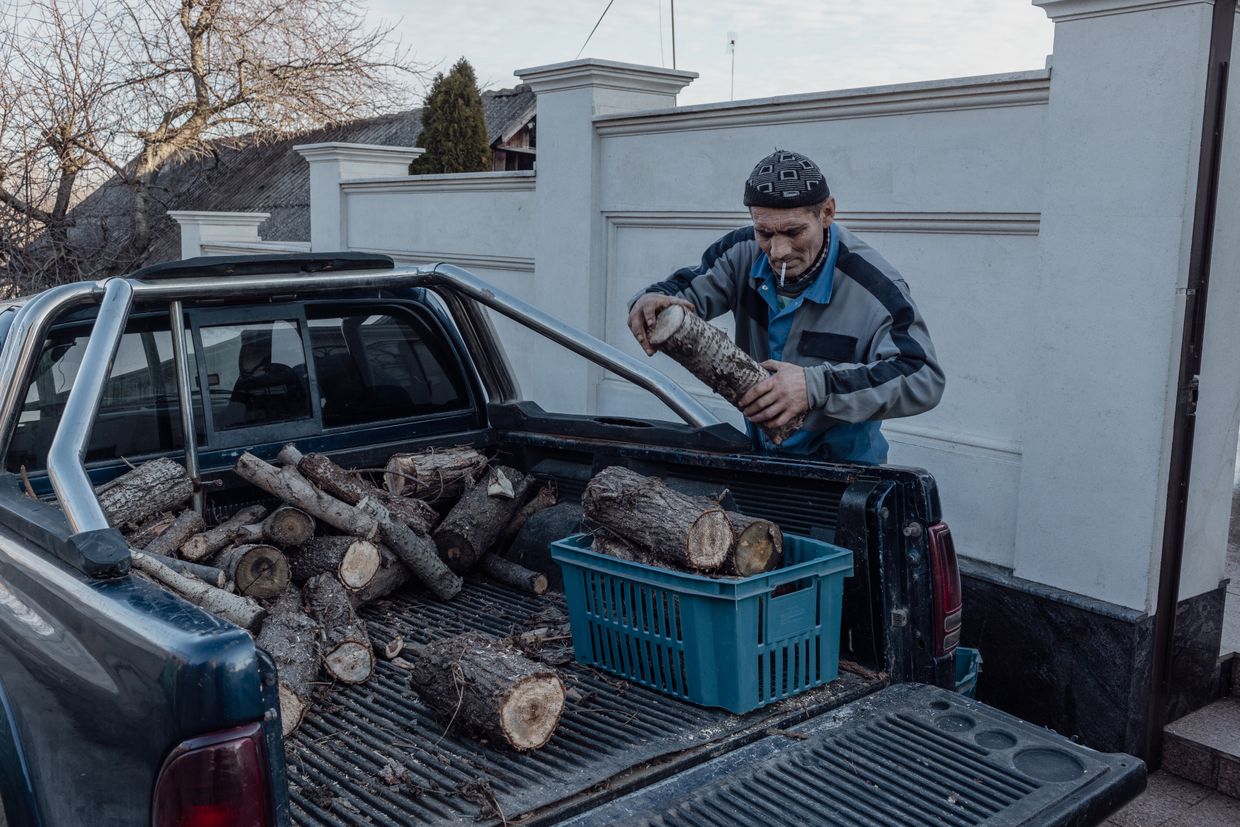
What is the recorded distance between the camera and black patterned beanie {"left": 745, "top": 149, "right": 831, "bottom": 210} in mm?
3568

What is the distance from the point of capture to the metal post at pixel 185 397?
3.65m

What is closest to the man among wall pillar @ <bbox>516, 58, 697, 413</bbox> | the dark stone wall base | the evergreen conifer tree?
the dark stone wall base

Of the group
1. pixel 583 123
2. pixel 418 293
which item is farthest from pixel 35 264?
pixel 418 293

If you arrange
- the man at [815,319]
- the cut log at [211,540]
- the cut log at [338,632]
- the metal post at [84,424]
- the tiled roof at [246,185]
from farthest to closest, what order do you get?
the tiled roof at [246,185] < the cut log at [211,540] < the man at [815,319] < the cut log at [338,632] < the metal post at [84,424]

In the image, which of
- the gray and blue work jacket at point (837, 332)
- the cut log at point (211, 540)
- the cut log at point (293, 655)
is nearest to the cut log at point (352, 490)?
the cut log at point (211, 540)

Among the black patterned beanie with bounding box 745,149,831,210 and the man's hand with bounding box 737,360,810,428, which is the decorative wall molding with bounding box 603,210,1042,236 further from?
the man's hand with bounding box 737,360,810,428

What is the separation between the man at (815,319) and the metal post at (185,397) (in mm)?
1420

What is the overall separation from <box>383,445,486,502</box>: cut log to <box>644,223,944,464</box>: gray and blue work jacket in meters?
0.95

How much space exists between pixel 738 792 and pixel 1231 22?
139 inches

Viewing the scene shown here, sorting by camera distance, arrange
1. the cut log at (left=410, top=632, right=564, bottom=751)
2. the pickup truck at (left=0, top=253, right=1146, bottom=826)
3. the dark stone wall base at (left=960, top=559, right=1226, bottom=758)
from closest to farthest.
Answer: the pickup truck at (left=0, top=253, right=1146, bottom=826), the cut log at (left=410, top=632, right=564, bottom=751), the dark stone wall base at (left=960, top=559, right=1226, bottom=758)

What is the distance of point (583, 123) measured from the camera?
24.2ft

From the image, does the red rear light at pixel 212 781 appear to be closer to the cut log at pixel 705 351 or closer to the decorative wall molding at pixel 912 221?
the cut log at pixel 705 351

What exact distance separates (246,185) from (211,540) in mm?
22605

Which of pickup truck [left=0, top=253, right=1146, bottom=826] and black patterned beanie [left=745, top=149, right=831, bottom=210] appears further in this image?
black patterned beanie [left=745, top=149, right=831, bottom=210]
